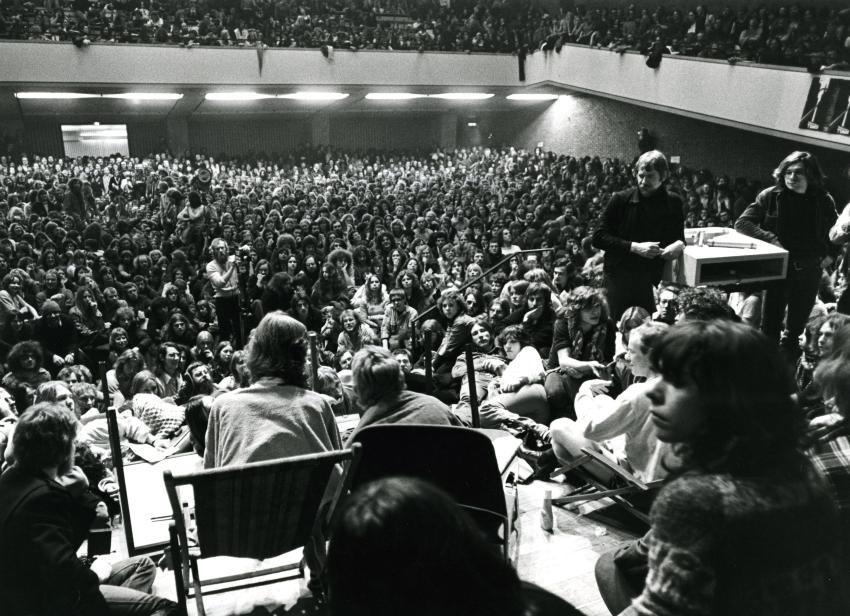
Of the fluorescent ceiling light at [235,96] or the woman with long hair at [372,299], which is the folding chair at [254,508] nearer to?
the woman with long hair at [372,299]

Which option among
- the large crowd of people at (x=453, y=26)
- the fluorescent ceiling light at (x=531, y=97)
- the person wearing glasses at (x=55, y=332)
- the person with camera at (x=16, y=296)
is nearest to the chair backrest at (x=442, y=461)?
the person wearing glasses at (x=55, y=332)

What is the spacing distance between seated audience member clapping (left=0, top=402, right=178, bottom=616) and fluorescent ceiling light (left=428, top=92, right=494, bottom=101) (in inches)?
654

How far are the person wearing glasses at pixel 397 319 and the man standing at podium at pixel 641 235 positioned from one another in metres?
3.01

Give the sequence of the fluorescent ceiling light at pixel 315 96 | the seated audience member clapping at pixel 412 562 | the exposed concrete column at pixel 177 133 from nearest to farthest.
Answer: the seated audience member clapping at pixel 412 562
the fluorescent ceiling light at pixel 315 96
the exposed concrete column at pixel 177 133

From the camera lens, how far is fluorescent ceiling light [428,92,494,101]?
1778 cm

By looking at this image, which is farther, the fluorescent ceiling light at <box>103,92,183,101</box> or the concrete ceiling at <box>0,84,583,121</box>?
the concrete ceiling at <box>0,84,583,121</box>

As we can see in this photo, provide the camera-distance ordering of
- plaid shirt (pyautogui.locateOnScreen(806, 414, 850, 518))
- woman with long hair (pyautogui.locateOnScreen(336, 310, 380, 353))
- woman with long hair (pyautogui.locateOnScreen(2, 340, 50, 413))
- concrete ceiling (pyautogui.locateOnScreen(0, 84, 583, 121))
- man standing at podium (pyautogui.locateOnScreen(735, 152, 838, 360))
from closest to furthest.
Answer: plaid shirt (pyautogui.locateOnScreen(806, 414, 850, 518)) < man standing at podium (pyautogui.locateOnScreen(735, 152, 838, 360)) < woman with long hair (pyautogui.locateOnScreen(2, 340, 50, 413)) < woman with long hair (pyautogui.locateOnScreen(336, 310, 380, 353)) < concrete ceiling (pyautogui.locateOnScreen(0, 84, 583, 121))

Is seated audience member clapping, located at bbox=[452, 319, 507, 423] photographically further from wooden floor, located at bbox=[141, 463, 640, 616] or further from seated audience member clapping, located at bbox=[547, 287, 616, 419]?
wooden floor, located at bbox=[141, 463, 640, 616]

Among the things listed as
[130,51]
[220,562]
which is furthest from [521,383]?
[130,51]

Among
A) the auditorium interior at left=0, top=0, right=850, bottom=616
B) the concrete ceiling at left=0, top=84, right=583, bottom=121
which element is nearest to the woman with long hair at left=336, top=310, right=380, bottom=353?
the auditorium interior at left=0, top=0, right=850, bottom=616

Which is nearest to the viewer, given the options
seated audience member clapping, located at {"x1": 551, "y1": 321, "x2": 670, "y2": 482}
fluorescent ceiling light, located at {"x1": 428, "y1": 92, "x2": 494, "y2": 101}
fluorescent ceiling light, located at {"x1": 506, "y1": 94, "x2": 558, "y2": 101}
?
seated audience member clapping, located at {"x1": 551, "y1": 321, "x2": 670, "y2": 482}

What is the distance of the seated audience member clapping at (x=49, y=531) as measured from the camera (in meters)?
1.87

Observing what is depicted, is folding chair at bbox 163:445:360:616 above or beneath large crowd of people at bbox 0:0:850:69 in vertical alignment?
beneath

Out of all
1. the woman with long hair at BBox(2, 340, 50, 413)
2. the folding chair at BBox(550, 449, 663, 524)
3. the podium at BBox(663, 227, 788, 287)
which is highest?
the podium at BBox(663, 227, 788, 287)
